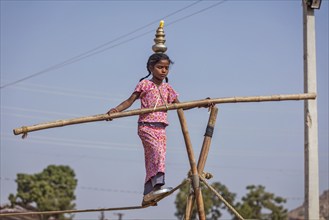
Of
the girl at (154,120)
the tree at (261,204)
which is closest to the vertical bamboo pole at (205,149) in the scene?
the girl at (154,120)

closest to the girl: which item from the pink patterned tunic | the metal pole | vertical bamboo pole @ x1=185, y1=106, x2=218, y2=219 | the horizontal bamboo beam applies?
the pink patterned tunic

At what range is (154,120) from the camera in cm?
617

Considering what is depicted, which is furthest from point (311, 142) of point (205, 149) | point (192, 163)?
point (192, 163)

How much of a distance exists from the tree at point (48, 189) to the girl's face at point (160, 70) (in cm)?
2797

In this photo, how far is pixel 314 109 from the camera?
9.59m

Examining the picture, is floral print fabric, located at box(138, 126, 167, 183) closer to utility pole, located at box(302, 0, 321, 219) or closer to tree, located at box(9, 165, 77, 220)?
utility pole, located at box(302, 0, 321, 219)

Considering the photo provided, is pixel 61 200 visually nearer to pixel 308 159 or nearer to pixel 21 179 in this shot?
pixel 21 179

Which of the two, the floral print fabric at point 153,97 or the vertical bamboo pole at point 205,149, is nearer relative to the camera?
the vertical bamboo pole at point 205,149

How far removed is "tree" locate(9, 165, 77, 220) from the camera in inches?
1389

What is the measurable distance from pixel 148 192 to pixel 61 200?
29.9 meters

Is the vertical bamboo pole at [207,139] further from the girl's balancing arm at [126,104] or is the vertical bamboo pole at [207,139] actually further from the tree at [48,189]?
the tree at [48,189]

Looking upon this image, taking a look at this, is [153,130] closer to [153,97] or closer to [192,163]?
[153,97]

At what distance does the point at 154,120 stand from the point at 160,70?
39cm

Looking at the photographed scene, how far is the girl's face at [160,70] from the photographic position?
620 centimetres
